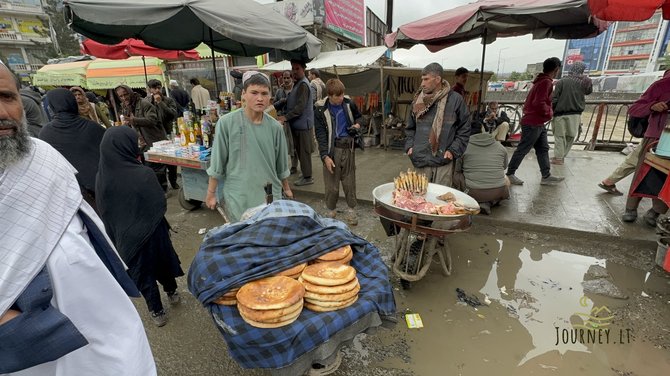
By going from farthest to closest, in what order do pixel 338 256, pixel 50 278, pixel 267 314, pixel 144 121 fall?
pixel 144 121 → pixel 338 256 → pixel 267 314 → pixel 50 278

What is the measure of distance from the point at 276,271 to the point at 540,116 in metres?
5.34

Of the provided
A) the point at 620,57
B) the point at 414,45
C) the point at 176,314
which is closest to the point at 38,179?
the point at 176,314

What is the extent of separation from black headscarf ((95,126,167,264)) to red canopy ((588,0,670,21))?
4.16m

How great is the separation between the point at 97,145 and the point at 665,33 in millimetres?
54158

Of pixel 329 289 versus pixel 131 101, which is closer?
pixel 329 289

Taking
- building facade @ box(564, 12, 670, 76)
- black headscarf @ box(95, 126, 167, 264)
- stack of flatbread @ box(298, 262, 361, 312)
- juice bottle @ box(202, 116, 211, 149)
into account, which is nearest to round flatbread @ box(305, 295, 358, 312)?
stack of flatbread @ box(298, 262, 361, 312)

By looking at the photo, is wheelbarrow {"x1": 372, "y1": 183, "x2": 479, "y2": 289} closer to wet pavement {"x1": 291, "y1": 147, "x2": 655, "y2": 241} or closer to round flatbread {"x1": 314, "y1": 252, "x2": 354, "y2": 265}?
round flatbread {"x1": 314, "y1": 252, "x2": 354, "y2": 265}

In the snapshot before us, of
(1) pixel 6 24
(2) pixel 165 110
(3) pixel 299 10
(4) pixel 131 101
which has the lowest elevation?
(2) pixel 165 110

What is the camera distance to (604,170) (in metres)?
6.31

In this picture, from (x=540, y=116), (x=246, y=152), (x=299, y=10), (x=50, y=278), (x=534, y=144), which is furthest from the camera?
(x=299, y=10)

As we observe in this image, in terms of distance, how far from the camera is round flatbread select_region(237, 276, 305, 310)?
1.49 m

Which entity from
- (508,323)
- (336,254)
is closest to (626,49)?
(508,323)

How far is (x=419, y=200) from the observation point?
3.00 metres

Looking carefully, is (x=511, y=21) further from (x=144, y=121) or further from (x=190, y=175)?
(x=144, y=121)
